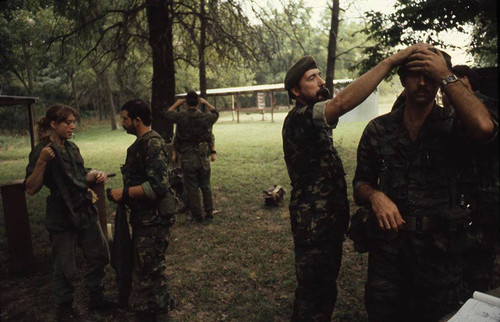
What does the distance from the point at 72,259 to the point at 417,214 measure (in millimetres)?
3126

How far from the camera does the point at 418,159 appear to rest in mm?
2047

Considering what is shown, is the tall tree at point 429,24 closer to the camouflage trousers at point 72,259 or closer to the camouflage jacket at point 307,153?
the camouflage jacket at point 307,153

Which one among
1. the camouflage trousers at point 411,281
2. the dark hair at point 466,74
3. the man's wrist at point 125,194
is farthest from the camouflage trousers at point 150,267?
the dark hair at point 466,74

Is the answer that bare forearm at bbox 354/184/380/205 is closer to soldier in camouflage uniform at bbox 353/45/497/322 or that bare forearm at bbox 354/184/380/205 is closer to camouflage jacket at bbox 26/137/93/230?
soldier in camouflage uniform at bbox 353/45/497/322

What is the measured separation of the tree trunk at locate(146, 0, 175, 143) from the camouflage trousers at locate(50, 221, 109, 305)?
14.3 feet

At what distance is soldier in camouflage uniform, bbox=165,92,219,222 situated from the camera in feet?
21.2

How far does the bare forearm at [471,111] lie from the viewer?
1562 mm

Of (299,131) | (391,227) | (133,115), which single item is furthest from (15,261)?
(391,227)

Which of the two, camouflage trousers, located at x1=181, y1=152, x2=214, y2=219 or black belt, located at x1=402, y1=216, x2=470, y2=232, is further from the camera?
camouflage trousers, located at x1=181, y1=152, x2=214, y2=219

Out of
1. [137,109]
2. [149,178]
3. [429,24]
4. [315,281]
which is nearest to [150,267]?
[149,178]

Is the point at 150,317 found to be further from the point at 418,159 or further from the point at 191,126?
the point at 191,126

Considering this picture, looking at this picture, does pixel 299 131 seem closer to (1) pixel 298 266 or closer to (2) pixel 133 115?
(1) pixel 298 266

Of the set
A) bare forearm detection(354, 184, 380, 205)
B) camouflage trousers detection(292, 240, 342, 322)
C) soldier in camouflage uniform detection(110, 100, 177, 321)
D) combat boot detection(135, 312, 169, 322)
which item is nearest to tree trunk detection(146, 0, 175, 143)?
soldier in camouflage uniform detection(110, 100, 177, 321)

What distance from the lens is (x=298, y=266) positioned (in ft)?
8.43
